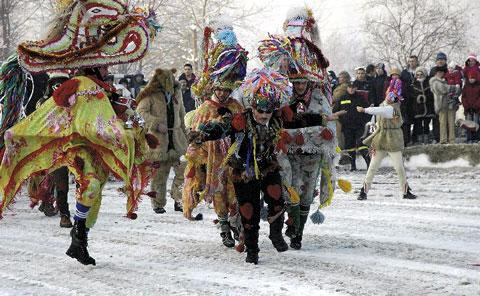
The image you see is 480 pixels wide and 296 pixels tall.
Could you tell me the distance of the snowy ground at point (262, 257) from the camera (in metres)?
6.24

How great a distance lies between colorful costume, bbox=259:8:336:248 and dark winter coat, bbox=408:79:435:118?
9.10m

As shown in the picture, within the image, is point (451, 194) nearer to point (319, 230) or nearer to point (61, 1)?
point (319, 230)

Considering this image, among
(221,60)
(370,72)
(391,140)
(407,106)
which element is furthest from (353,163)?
(221,60)

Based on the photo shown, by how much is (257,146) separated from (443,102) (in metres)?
9.75

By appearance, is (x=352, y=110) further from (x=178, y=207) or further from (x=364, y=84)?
(x=178, y=207)

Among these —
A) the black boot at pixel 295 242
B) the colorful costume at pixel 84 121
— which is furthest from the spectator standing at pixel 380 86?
the colorful costume at pixel 84 121

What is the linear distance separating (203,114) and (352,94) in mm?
8685

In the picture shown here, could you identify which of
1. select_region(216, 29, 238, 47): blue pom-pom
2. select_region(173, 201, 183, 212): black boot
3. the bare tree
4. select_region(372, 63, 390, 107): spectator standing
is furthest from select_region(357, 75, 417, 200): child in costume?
the bare tree

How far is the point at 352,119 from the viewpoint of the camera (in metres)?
16.5

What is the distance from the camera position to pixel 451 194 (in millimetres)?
11836

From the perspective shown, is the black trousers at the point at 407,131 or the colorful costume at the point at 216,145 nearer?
the colorful costume at the point at 216,145

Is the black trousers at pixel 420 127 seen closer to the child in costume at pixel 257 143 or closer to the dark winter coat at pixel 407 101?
the dark winter coat at pixel 407 101

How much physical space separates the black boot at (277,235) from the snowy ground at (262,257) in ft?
0.36

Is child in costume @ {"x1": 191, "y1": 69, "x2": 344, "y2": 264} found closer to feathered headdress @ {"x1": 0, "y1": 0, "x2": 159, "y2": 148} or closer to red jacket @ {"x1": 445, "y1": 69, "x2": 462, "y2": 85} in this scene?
feathered headdress @ {"x1": 0, "y1": 0, "x2": 159, "y2": 148}
